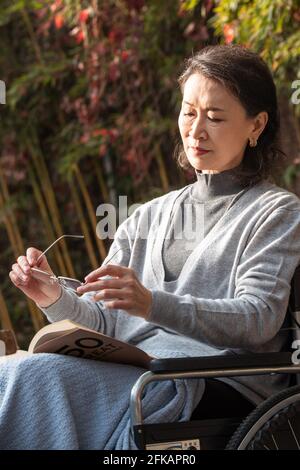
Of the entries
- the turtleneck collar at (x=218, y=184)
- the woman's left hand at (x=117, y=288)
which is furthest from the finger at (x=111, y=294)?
the turtleneck collar at (x=218, y=184)

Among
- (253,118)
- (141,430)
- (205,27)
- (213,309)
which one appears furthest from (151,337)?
(205,27)

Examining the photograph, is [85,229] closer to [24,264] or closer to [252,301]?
[24,264]

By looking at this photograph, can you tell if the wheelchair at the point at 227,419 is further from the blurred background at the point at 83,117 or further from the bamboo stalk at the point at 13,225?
the bamboo stalk at the point at 13,225

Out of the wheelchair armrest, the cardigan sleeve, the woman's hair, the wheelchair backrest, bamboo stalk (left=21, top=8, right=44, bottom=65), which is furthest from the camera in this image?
bamboo stalk (left=21, top=8, right=44, bottom=65)

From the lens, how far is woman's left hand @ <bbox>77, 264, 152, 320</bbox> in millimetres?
1908

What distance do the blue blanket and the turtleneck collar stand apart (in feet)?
1.86

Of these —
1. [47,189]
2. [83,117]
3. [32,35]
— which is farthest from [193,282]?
[32,35]

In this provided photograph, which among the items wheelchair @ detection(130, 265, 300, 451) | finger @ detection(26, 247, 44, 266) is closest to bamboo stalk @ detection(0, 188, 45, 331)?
finger @ detection(26, 247, 44, 266)

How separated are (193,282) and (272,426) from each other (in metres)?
0.45

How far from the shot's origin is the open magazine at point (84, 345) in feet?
6.40

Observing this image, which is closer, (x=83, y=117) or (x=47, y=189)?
(x=83, y=117)

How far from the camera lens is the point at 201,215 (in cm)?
242

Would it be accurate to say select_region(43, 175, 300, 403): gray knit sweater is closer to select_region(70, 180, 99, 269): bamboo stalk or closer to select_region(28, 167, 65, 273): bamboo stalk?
select_region(70, 180, 99, 269): bamboo stalk

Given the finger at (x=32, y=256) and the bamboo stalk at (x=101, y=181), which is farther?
the bamboo stalk at (x=101, y=181)
